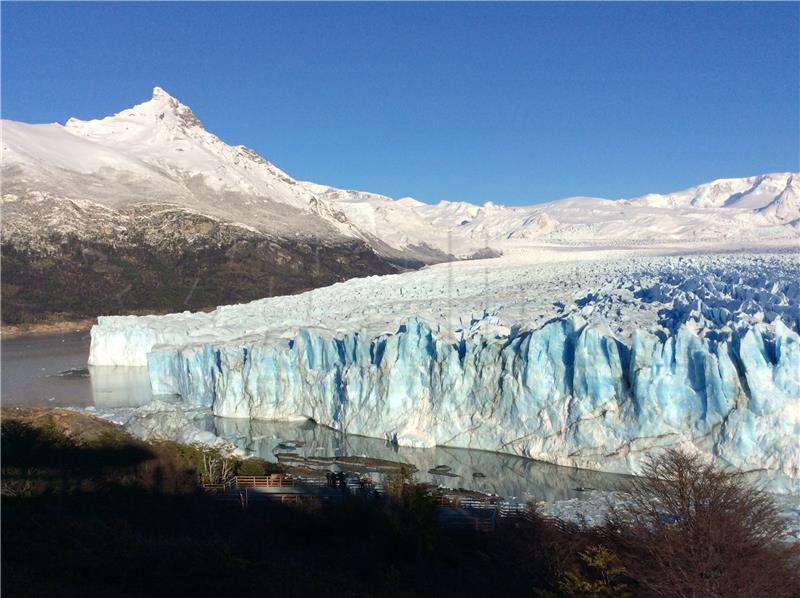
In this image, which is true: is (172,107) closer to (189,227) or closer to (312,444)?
(189,227)

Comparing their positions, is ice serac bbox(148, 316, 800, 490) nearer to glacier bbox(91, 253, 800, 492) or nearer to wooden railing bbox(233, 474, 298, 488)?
glacier bbox(91, 253, 800, 492)

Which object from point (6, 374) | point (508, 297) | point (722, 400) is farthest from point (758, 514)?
point (6, 374)

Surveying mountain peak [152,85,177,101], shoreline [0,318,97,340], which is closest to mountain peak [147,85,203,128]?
mountain peak [152,85,177,101]

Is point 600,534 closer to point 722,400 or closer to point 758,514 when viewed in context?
point 758,514

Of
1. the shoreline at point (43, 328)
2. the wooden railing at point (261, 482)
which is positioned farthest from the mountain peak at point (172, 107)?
the wooden railing at point (261, 482)

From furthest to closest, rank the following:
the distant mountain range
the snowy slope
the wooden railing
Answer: the snowy slope → the distant mountain range → the wooden railing

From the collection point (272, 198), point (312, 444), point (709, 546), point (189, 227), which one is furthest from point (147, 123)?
point (709, 546)

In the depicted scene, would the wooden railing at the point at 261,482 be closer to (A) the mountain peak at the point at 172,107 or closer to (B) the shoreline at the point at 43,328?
(B) the shoreline at the point at 43,328
